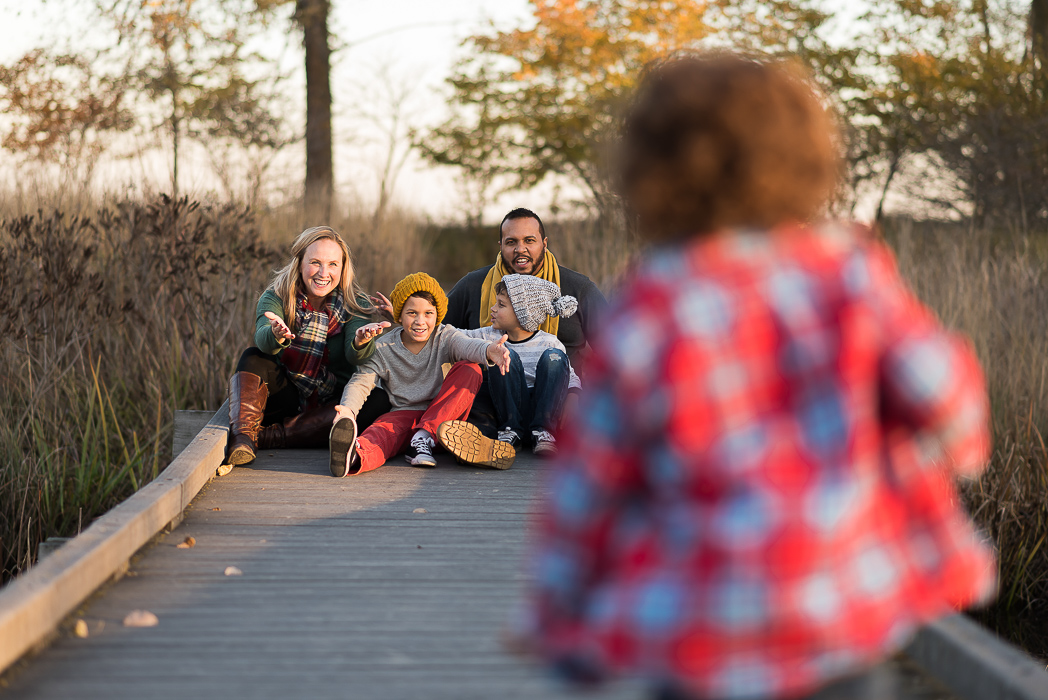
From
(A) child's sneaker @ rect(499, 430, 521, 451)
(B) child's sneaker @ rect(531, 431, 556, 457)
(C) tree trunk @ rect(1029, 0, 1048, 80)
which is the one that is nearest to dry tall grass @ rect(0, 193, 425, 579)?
(A) child's sneaker @ rect(499, 430, 521, 451)

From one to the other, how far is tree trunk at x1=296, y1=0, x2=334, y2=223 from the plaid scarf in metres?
10.1

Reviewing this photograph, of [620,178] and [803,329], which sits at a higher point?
[620,178]

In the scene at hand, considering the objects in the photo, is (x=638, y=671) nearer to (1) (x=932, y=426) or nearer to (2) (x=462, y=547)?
(1) (x=932, y=426)

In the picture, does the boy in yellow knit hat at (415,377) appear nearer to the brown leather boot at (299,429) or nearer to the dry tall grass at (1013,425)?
the brown leather boot at (299,429)

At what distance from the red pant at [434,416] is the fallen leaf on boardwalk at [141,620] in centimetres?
193

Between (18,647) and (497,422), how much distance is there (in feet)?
9.98

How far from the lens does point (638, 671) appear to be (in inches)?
48.4

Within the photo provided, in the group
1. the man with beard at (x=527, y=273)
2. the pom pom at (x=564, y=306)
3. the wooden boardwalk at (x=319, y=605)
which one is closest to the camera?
the wooden boardwalk at (x=319, y=605)

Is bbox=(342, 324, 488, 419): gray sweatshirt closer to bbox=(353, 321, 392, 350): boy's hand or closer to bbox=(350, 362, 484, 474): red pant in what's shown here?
bbox=(350, 362, 484, 474): red pant

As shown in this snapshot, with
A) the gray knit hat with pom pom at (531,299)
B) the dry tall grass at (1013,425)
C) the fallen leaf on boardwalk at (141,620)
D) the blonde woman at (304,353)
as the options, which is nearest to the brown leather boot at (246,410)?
→ the blonde woman at (304,353)

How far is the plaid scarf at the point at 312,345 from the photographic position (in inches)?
194

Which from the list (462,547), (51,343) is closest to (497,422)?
(462,547)

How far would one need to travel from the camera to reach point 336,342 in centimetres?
507

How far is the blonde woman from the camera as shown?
189 inches
